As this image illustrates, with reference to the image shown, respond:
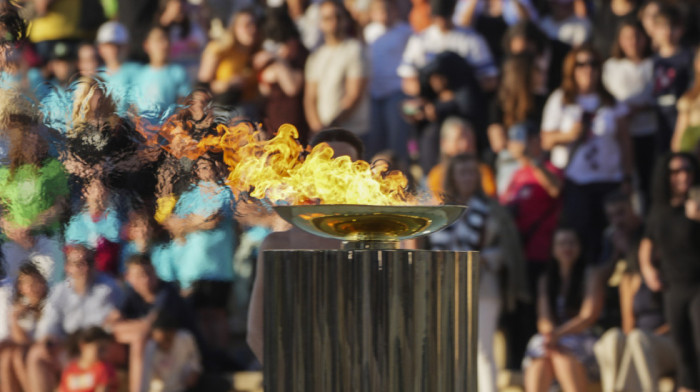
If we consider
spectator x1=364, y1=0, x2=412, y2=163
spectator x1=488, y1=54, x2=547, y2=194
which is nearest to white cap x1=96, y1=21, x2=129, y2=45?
spectator x1=364, y1=0, x2=412, y2=163

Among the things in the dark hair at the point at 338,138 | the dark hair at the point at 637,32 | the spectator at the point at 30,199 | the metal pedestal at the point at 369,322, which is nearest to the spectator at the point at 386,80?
the dark hair at the point at 637,32

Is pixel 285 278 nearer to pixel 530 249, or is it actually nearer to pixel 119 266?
pixel 119 266

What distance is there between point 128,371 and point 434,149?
77.5 inches

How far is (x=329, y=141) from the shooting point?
3.33 m

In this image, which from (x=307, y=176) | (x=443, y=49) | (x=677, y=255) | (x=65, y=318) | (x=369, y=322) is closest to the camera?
(x=369, y=322)

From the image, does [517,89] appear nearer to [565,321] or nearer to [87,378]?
[565,321]

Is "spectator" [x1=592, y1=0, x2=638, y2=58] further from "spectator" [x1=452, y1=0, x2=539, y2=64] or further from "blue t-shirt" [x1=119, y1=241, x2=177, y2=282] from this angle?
"blue t-shirt" [x1=119, y1=241, x2=177, y2=282]

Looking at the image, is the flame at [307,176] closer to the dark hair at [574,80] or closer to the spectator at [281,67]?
the spectator at [281,67]

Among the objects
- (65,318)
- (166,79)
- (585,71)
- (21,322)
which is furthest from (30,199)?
(585,71)

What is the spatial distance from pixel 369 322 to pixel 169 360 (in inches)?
109

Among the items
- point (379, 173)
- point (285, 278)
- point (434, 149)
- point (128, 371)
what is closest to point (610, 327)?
point (434, 149)

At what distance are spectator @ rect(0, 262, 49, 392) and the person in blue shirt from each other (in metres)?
0.58

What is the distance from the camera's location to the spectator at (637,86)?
5727 mm

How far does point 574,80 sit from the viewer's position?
5836 mm
